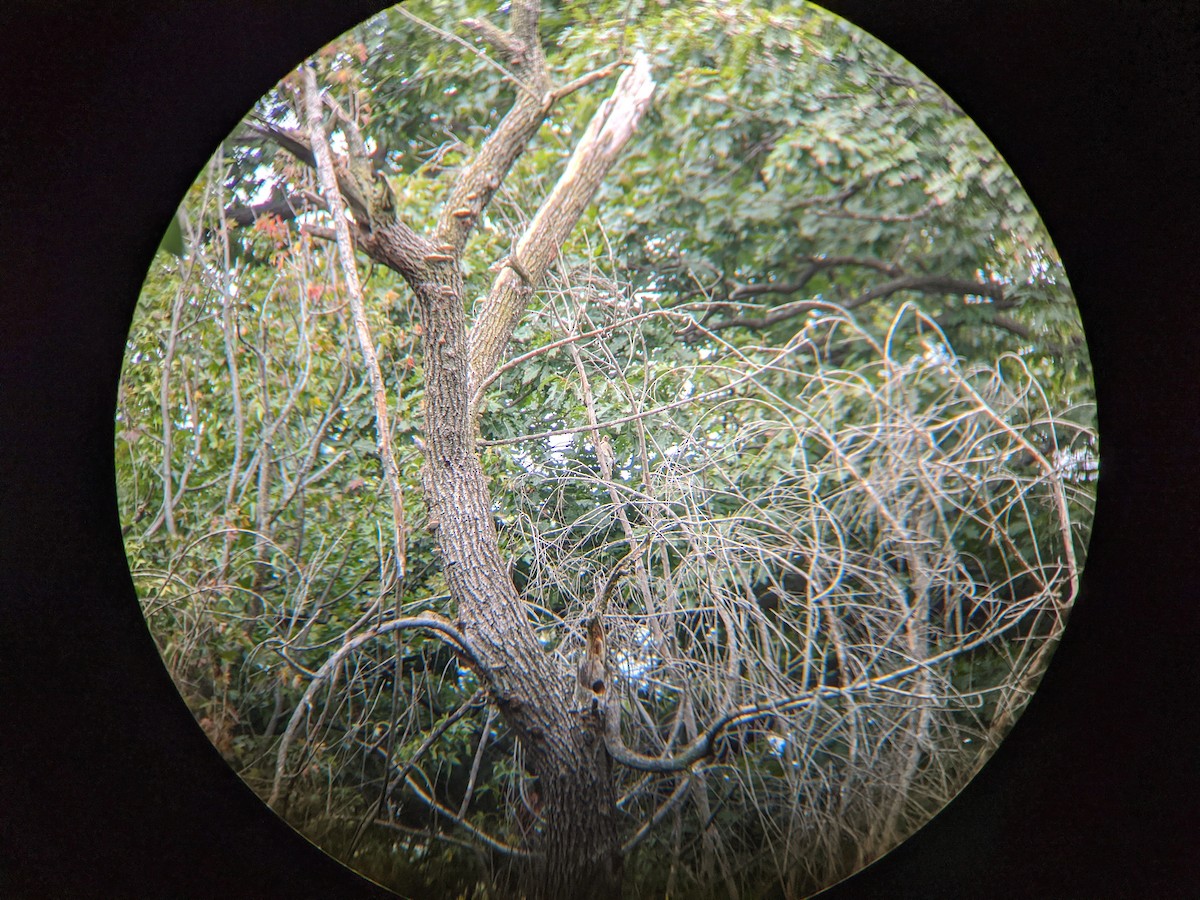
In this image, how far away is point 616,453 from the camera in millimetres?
1509

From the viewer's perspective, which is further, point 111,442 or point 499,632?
point 111,442

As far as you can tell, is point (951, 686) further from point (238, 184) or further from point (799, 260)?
point (238, 184)

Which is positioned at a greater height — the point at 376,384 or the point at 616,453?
the point at 376,384

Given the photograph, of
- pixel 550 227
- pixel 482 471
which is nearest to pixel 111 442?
pixel 482 471

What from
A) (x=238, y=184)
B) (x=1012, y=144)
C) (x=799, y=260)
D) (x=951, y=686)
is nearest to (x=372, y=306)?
(x=238, y=184)

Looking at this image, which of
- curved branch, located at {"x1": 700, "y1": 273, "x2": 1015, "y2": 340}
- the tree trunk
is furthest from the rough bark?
curved branch, located at {"x1": 700, "y1": 273, "x2": 1015, "y2": 340}

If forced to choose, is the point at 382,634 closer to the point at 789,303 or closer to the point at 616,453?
the point at 616,453

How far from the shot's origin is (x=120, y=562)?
6.35 feet

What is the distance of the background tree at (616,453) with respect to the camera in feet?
4.89

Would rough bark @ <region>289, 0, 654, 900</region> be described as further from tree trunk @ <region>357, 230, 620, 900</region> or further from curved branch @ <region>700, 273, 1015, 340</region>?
curved branch @ <region>700, 273, 1015, 340</region>

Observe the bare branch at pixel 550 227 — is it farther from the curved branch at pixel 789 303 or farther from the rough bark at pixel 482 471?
the curved branch at pixel 789 303

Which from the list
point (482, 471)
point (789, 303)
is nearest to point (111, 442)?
point (482, 471)

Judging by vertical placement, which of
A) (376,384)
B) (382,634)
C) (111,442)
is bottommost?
(382,634)

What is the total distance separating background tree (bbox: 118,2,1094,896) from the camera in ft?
4.89
